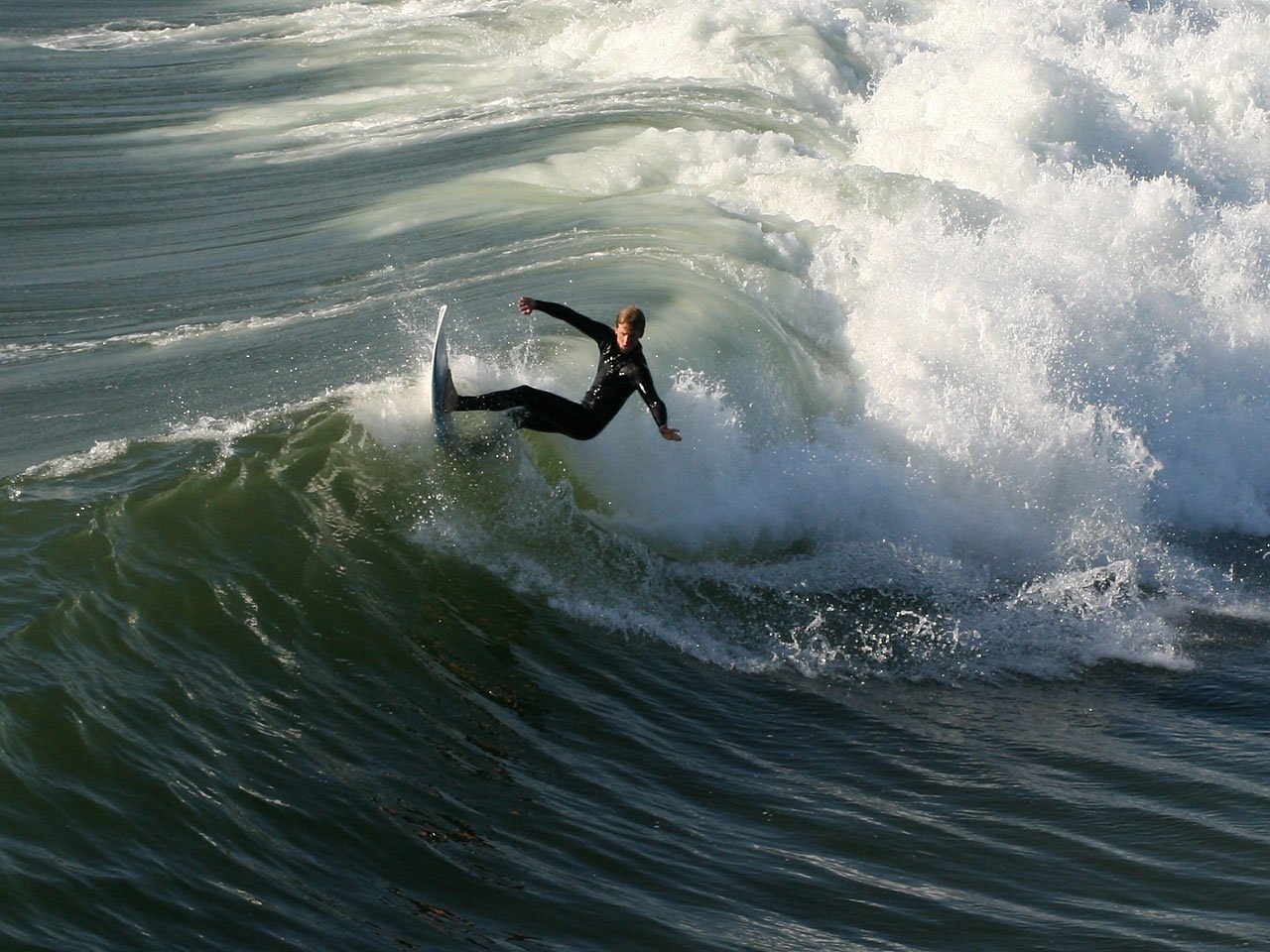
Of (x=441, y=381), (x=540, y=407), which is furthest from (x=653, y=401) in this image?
(x=441, y=381)

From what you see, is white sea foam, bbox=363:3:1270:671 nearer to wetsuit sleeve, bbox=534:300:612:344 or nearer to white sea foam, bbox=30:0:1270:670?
white sea foam, bbox=30:0:1270:670

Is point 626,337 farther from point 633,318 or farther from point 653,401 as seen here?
point 653,401

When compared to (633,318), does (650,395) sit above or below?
below

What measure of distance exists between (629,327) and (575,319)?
35cm

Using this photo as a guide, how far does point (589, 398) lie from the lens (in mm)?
9820

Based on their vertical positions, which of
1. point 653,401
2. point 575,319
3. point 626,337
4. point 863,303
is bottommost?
point 653,401

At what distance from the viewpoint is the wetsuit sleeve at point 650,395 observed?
9.12 metres

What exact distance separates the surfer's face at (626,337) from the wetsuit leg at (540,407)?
574 millimetres

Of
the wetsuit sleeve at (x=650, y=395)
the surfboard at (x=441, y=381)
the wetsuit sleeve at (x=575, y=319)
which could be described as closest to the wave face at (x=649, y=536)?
the surfboard at (x=441, y=381)

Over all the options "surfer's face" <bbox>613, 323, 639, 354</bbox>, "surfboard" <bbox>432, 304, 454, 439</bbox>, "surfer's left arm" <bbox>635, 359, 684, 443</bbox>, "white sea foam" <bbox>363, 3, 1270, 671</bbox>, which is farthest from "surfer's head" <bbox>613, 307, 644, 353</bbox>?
"white sea foam" <bbox>363, 3, 1270, 671</bbox>

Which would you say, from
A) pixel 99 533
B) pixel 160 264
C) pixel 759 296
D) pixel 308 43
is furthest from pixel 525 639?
pixel 308 43

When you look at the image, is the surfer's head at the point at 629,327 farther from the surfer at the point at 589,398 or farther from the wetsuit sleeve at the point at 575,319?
the wetsuit sleeve at the point at 575,319

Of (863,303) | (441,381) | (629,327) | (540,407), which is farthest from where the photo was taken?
(863,303)

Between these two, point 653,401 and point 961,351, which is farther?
point 961,351
